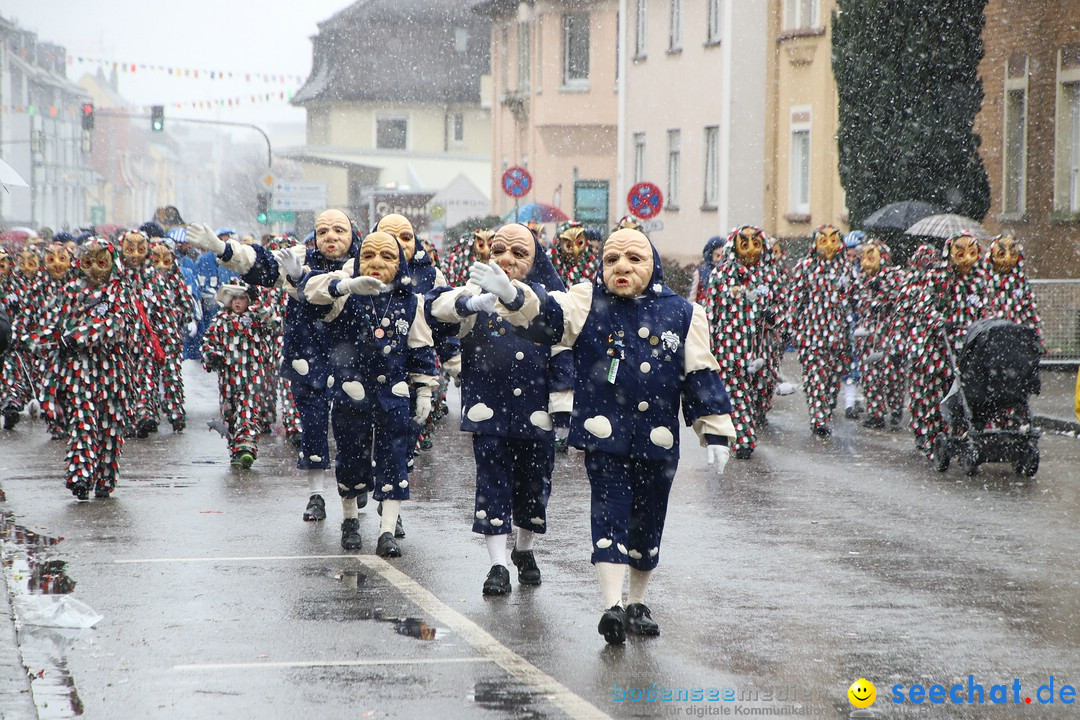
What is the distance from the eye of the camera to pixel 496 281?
6.90 m

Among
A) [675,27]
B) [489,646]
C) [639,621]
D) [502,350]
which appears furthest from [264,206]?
[489,646]

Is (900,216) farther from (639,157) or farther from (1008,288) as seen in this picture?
(639,157)

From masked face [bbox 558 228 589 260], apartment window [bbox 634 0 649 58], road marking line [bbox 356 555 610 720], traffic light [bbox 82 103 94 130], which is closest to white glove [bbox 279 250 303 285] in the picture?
road marking line [bbox 356 555 610 720]

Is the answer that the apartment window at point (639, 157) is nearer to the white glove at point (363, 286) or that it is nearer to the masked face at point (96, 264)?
the masked face at point (96, 264)

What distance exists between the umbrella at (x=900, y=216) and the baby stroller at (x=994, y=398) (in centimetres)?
870

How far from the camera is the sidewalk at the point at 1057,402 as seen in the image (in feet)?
53.8

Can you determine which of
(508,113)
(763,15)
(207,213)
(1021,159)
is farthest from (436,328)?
(207,213)

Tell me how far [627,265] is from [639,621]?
4.95ft

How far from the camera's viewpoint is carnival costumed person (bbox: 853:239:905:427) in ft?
54.9

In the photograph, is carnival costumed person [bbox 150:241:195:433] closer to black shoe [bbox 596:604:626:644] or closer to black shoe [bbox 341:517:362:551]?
black shoe [bbox 341:517:362:551]

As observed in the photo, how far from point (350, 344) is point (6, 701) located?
3535 millimetres

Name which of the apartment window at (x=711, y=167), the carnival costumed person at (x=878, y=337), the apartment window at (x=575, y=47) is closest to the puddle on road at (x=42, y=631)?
the carnival costumed person at (x=878, y=337)

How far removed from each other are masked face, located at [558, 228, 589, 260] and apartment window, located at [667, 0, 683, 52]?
77.2 ft

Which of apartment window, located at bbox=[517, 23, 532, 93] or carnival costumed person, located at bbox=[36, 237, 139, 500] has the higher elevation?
apartment window, located at bbox=[517, 23, 532, 93]
